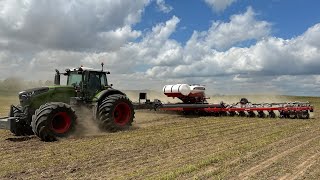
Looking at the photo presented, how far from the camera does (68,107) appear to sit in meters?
13.2

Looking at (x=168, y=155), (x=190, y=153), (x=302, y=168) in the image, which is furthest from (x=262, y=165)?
(x=168, y=155)

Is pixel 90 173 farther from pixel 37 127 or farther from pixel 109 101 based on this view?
pixel 109 101

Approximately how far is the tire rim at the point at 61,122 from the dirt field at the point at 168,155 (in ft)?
1.46

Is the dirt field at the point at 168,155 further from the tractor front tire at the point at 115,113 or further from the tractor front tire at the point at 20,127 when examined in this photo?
the tractor front tire at the point at 115,113

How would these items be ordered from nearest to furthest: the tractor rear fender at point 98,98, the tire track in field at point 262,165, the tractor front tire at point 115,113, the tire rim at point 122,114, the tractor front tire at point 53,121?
1. the tire track in field at point 262,165
2. the tractor front tire at point 53,121
3. the tractor front tire at point 115,113
4. the tractor rear fender at point 98,98
5. the tire rim at point 122,114

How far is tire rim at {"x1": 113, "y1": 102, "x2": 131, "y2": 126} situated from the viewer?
51.0ft

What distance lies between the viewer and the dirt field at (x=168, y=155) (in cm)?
799

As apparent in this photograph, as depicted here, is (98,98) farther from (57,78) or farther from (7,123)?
(7,123)

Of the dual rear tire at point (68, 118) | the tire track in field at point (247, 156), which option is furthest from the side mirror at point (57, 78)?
the tire track in field at point (247, 156)

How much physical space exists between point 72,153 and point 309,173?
5.68 m

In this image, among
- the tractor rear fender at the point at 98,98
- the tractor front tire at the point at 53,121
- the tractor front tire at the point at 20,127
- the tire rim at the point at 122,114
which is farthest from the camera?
the tire rim at the point at 122,114

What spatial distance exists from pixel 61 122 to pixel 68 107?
0.57 meters

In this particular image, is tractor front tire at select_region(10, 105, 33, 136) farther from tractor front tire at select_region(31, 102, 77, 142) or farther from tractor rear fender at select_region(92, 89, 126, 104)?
tractor rear fender at select_region(92, 89, 126, 104)

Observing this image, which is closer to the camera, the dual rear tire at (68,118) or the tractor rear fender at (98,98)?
the dual rear tire at (68,118)
